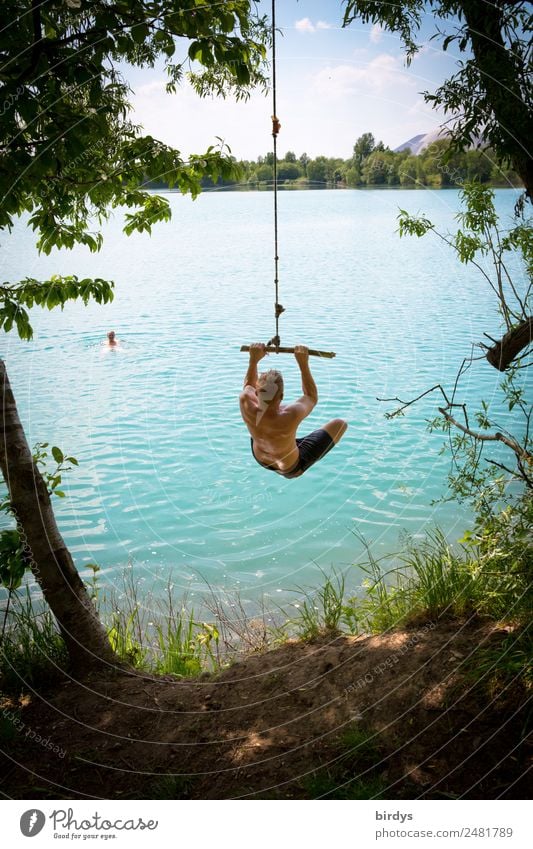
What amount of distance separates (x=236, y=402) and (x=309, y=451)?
356 inches

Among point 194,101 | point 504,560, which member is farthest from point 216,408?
point 504,560

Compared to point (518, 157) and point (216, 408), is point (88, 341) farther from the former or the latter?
point (518, 157)

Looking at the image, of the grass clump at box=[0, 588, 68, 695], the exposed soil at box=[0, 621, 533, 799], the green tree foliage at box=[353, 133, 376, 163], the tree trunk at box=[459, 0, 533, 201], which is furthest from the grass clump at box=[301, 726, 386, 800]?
the green tree foliage at box=[353, 133, 376, 163]

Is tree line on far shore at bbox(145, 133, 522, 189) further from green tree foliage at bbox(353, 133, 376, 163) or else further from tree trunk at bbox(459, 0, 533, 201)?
tree trunk at bbox(459, 0, 533, 201)

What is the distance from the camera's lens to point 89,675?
4.55m

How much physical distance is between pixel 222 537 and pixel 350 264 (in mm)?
21236

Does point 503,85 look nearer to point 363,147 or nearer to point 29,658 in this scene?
point 363,147

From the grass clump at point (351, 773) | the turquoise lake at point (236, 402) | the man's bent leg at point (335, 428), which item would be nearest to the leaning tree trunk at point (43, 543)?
the grass clump at point (351, 773)

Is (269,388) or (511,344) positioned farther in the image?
(269,388)

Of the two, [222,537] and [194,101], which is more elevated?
[194,101]

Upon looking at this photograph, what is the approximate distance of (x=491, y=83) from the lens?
3.80 metres

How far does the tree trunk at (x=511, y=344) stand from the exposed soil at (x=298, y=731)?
6.16 feet

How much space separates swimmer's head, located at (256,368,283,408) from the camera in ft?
15.4

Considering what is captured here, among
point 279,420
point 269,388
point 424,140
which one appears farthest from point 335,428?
point 424,140
